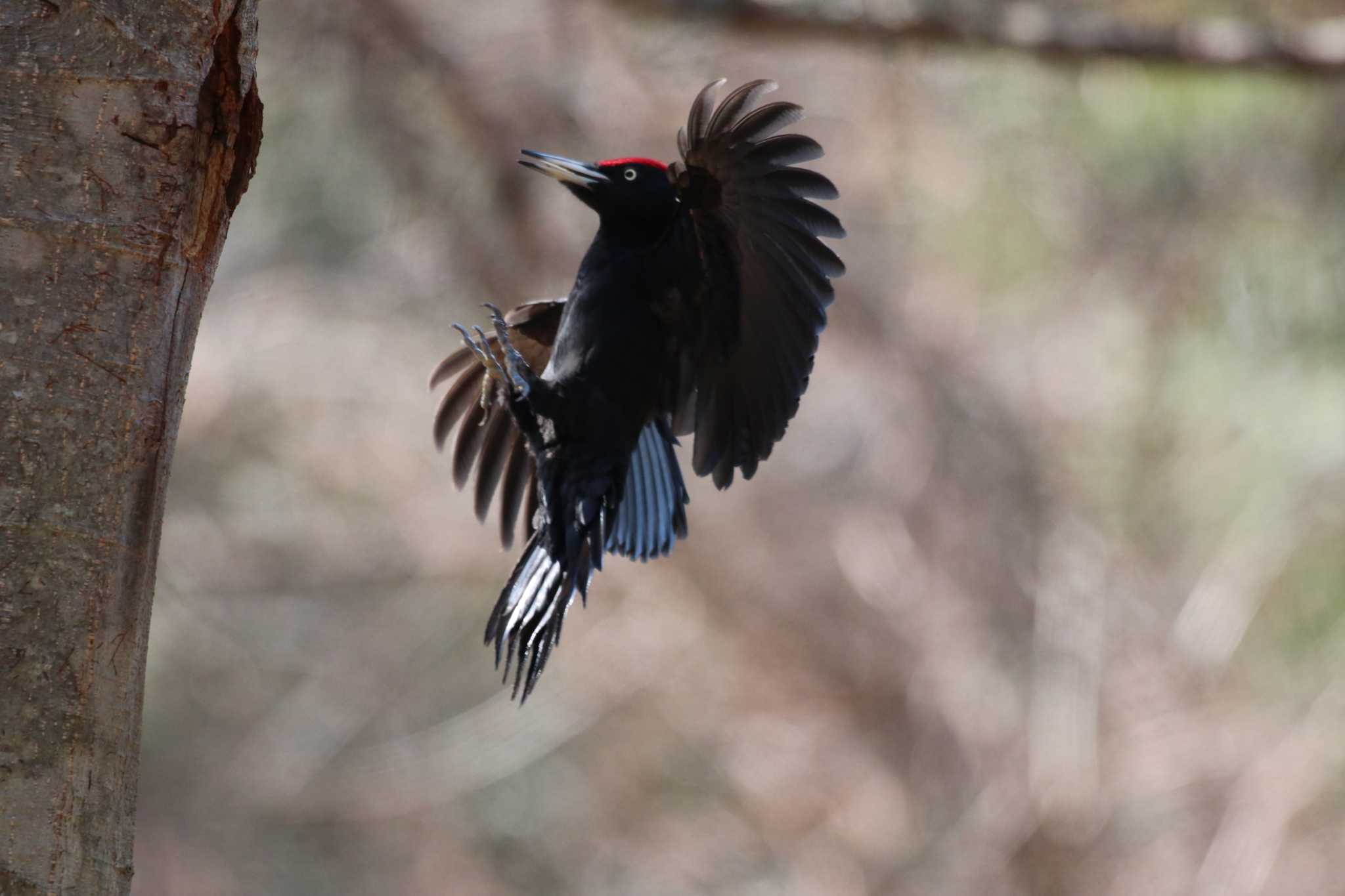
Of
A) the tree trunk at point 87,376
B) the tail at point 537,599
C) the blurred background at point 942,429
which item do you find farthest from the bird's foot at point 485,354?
the blurred background at point 942,429

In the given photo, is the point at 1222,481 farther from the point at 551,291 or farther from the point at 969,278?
the point at 551,291

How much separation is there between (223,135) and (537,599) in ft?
3.64

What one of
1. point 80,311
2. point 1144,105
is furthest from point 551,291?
point 80,311

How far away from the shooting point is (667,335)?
280 cm

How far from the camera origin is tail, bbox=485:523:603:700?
243 cm

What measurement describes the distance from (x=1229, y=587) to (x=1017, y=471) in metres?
1.06

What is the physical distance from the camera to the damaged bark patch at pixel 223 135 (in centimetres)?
158

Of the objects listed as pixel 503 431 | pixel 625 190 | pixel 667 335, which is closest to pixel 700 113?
pixel 625 190

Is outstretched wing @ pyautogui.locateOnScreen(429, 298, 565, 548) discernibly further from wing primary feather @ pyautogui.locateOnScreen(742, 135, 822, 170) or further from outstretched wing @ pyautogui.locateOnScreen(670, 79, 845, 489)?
wing primary feather @ pyautogui.locateOnScreen(742, 135, 822, 170)

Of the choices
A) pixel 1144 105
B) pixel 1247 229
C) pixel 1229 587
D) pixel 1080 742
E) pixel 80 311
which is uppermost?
pixel 1144 105

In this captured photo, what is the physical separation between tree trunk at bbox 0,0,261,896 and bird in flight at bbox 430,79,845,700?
93 cm

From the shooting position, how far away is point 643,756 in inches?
380

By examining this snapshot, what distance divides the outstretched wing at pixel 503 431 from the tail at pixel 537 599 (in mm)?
540

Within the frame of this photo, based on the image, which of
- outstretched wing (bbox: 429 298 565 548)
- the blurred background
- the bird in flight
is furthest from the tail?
the blurred background
